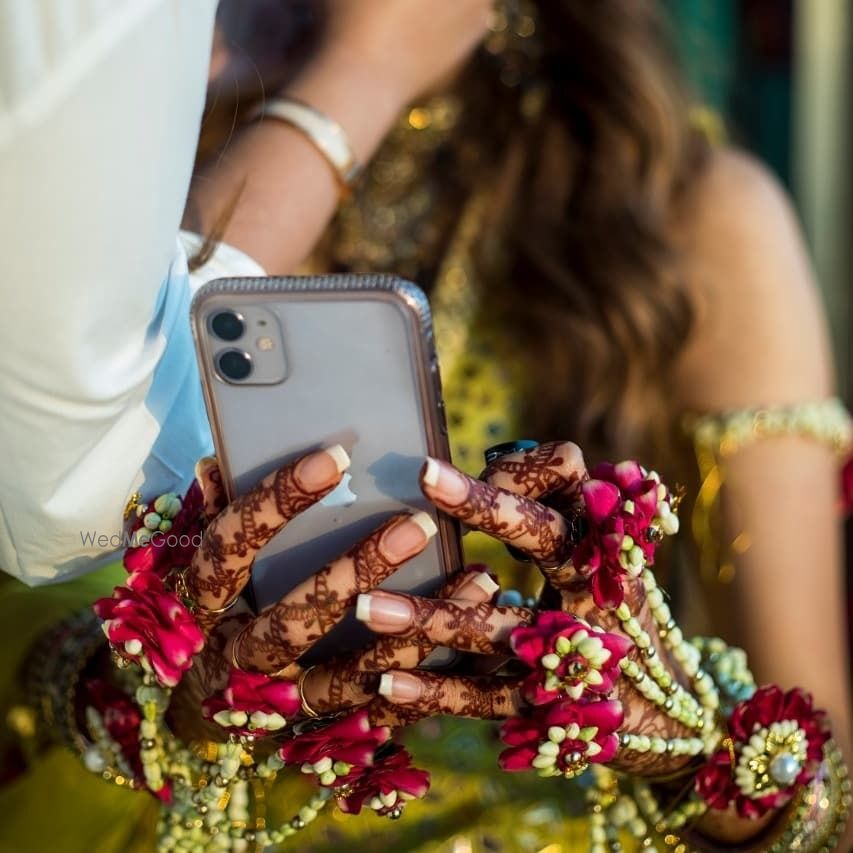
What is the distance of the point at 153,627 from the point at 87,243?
14 centimetres

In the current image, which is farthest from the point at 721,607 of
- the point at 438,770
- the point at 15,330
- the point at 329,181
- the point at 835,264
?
the point at 835,264

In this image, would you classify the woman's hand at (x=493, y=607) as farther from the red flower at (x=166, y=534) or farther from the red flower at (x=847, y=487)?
the red flower at (x=847, y=487)

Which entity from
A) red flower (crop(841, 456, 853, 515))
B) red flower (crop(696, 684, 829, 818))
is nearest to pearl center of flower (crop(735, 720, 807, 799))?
red flower (crop(696, 684, 829, 818))

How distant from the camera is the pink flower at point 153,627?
0.38m

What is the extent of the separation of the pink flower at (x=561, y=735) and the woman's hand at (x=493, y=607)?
1 centimetres

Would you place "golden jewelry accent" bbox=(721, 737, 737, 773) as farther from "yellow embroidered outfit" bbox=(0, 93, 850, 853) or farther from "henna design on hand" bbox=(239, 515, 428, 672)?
"henna design on hand" bbox=(239, 515, 428, 672)

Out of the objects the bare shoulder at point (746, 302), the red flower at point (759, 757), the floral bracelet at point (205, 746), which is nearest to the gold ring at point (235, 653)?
the floral bracelet at point (205, 746)

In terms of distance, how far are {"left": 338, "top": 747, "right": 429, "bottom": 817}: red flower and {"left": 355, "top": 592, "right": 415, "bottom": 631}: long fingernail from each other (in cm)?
7

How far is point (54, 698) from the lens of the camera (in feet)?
1.81

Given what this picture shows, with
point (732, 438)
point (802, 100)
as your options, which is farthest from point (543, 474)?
point (802, 100)

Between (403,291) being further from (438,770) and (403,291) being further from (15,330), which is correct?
(438,770)

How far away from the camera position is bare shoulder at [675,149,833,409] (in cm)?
83

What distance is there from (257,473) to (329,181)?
0.23 m

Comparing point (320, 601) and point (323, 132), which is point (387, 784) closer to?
point (320, 601)
